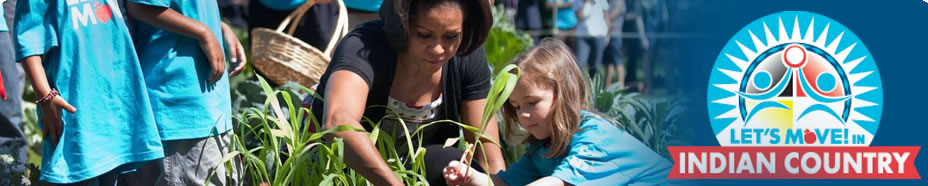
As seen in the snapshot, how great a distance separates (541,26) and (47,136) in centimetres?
539

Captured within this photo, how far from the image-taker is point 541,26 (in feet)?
26.8

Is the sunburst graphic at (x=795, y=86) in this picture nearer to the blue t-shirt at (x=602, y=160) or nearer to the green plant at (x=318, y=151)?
the blue t-shirt at (x=602, y=160)

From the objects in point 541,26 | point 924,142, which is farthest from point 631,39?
point 924,142

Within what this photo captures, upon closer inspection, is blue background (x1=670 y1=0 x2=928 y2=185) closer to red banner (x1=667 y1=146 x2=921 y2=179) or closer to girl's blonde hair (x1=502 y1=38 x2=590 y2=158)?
red banner (x1=667 y1=146 x2=921 y2=179)

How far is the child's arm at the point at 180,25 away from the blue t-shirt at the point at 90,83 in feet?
0.17

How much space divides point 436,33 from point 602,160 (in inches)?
17.7

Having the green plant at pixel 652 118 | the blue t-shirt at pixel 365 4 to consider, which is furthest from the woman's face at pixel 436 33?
the blue t-shirt at pixel 365 4

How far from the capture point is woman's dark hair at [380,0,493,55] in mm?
2709

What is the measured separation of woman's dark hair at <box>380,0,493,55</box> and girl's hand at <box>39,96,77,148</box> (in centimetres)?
76

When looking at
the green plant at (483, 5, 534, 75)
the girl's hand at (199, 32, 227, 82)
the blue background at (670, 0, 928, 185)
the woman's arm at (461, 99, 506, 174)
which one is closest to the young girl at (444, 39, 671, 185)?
the woman's arm at (461, 99, 506, 174)

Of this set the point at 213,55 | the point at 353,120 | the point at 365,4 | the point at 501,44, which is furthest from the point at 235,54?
the point at 501,44

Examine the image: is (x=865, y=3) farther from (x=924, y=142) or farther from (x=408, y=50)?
(x=408, y=50)

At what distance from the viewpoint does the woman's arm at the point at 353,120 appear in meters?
2.58

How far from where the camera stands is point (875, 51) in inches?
128
